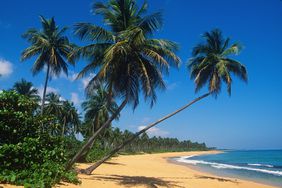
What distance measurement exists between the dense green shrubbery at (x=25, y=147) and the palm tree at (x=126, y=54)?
2973mm

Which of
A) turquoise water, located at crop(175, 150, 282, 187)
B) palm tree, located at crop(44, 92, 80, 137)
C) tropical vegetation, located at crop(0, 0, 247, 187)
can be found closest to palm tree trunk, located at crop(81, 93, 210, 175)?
tropical vegetation, located at crop(0, 0, 247, 187)

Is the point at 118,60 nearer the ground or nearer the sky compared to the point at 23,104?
nearer the sky

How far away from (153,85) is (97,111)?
2514cm

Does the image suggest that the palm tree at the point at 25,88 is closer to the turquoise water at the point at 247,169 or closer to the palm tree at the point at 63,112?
the palm tree at the point at 63,112

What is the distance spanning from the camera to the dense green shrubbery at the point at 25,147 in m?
8.39

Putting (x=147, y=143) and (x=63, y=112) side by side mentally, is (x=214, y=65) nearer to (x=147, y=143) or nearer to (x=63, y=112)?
(x=63, y=112)

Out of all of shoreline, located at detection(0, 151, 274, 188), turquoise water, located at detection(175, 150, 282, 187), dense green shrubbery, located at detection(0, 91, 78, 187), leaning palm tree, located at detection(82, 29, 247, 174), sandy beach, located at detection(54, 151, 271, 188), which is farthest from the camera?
turquoise water, located at detection(175, 150, 282, 187)

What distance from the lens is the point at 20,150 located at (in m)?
8.91

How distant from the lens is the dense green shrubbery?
8391 mm

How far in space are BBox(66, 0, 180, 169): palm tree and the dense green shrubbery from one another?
9.75 ft

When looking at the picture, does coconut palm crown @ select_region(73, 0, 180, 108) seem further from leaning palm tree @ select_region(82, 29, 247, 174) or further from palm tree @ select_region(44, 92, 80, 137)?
palm tree @ select_region(44, 92, 80, 137)

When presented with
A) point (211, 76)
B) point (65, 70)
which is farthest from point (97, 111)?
point (211, 76)

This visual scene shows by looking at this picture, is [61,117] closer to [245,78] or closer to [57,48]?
[57,48]

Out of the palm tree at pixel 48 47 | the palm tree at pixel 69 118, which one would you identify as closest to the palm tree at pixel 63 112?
the palm tree at pixel 69 118
